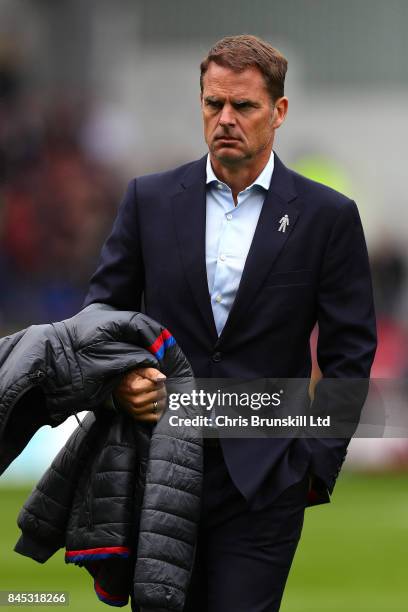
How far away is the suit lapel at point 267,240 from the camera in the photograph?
15.3 feet

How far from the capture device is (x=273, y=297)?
4684 mm

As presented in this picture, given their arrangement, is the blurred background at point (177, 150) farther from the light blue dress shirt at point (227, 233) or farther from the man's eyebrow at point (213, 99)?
the man's eyebrow at point (213, 99)

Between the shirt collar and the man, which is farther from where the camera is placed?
the shirt collar

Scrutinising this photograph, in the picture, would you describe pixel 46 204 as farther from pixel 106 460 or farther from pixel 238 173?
pixel 106 460

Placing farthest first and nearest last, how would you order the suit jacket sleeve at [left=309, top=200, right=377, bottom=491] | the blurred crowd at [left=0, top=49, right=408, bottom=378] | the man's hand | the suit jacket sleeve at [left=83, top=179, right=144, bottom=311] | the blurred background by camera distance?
the blurred crowd at [left=0, top=49, right=408, bottom=378] → the blurred background → the suit jacket sleeve at [left=83, top=179, right=144, bottom=311] → the suit jacket sleeve at [left=309, top=200, right=377, bottom=491] → the man's hand

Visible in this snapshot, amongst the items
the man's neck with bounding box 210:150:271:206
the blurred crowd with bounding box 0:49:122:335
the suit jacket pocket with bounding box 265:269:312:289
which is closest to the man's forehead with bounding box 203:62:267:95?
the man's neck with bounding box 210:150:271:206

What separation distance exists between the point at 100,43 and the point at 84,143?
3.27m

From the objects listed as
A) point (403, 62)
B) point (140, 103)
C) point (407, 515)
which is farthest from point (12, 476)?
point (403, 62)

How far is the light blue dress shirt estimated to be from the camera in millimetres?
4711

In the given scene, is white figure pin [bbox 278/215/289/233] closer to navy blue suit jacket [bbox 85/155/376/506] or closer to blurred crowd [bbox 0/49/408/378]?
navy blue suit jacket [bbox 85/155/376/506]

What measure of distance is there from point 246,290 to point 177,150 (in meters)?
13.7

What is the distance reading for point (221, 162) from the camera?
4.69m

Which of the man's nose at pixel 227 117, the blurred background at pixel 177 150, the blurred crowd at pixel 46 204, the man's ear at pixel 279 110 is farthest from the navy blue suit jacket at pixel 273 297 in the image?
the blurred crowd at pixel 46 204

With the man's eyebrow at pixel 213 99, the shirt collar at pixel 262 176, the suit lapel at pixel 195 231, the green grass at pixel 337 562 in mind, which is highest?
the man's eyebrow at pixel 213 99
